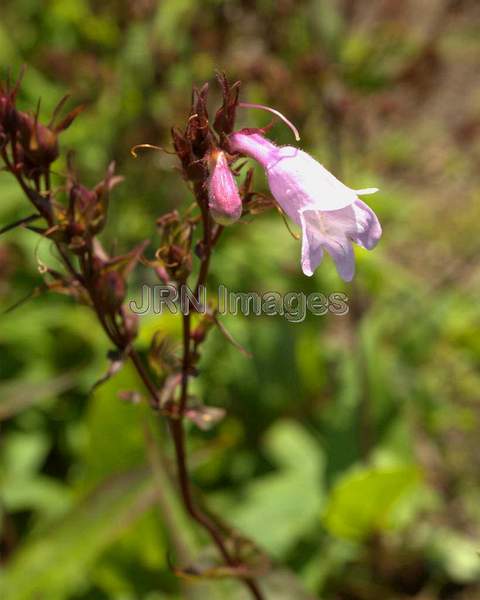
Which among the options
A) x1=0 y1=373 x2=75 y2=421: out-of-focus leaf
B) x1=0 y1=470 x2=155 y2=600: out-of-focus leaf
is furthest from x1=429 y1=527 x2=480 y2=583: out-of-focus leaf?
x1=0 y1=373 x2=75 y2=421: out-of-focus leaf

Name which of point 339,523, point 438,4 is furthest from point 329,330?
point 438,4

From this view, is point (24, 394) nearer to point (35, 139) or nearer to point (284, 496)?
point (284, 496)

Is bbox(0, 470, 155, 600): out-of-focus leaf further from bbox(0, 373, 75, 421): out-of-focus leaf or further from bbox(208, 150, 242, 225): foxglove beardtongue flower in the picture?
bbox(208, 150, 242, 225): foxglove beardtongue flower

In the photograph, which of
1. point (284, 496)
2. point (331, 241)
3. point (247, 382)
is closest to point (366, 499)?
point (284, 496)

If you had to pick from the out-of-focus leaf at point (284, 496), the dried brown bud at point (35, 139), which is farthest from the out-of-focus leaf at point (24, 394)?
the dried brown bud at point (35, 139)

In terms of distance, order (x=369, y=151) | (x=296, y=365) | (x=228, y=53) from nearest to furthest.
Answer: (x=296, y=365) → (x=228, y=53) → (x=369, y=151)

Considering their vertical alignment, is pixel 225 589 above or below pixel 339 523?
above

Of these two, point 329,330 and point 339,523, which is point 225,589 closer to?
point 339,523

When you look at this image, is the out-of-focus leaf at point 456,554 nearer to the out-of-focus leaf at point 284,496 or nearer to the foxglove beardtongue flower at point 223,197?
the out-of-focus leaf at point 284,496
